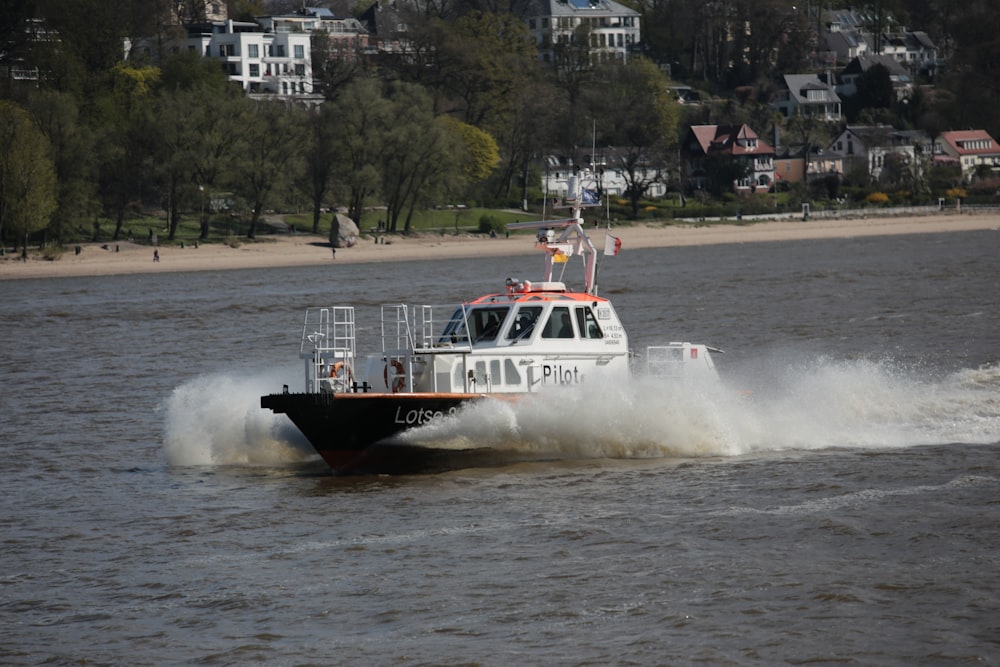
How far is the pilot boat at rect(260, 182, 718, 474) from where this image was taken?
2073 cm

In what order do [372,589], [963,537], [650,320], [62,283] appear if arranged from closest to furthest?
[372,589], [963,537], [650,320], [62,283]

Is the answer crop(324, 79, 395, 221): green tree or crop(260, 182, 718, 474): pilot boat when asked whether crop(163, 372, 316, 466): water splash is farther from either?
crop(324, 79, 395, 221): green tree

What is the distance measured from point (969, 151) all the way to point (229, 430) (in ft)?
431

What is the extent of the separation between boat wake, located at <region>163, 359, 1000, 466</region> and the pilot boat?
302mm

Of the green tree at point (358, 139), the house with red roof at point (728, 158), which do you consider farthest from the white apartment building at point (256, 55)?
the green tree at point (358, 139)

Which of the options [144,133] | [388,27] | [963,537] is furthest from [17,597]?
[388,27]

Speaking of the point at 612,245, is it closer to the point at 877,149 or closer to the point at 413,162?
the point at 413,162

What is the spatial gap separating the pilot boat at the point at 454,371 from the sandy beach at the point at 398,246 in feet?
187

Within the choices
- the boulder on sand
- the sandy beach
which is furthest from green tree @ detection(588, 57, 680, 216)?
the boulder on sand

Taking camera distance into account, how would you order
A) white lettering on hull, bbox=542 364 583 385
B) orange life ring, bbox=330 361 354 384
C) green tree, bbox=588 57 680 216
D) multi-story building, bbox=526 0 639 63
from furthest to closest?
1. multi-story building, bbox=526 0 639 63
2. green tree, bbox=588 57 680 216
3. white lettering on hull, bbox=542 364 583 385
4. orange life ring, bbox=330 361 354 384

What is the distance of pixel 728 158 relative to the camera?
131 metres

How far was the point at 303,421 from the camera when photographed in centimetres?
2077

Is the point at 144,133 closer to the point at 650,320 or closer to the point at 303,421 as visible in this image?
the point at 650,320

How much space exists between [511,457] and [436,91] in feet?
358
